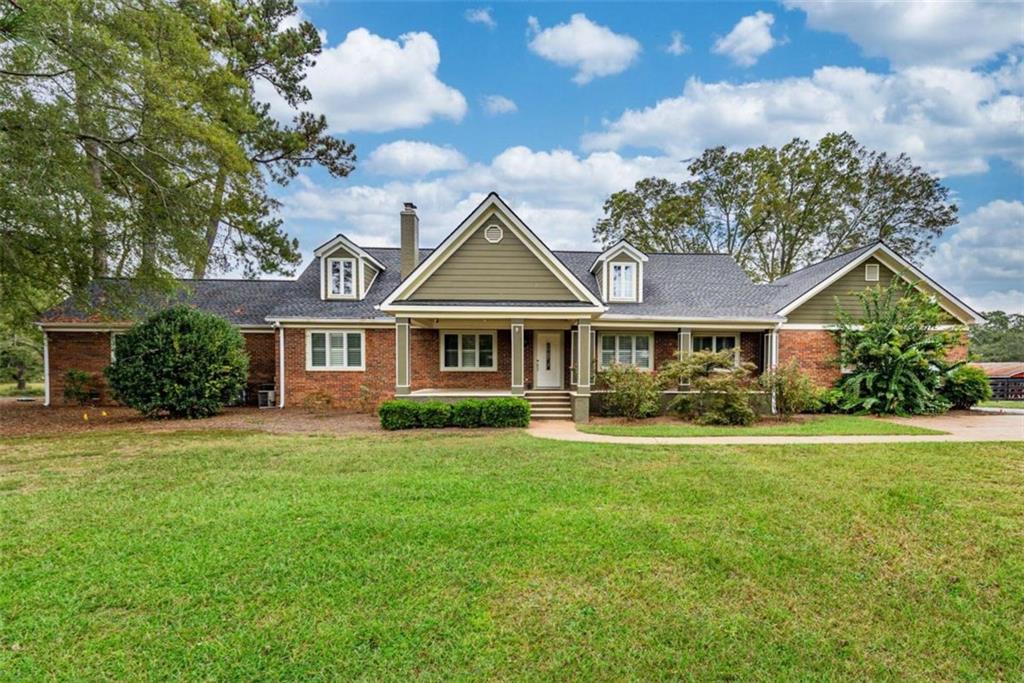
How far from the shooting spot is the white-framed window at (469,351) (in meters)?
16.3

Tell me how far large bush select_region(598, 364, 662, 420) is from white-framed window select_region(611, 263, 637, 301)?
3.98m

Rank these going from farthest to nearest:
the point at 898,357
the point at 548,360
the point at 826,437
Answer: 1. the point at 548,360
2. the point at 898,357
3. the point at 826,437

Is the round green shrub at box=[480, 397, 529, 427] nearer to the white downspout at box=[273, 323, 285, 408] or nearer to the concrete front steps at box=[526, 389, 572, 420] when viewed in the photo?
the concrete front steps at box=[526, 389, 572, 420]

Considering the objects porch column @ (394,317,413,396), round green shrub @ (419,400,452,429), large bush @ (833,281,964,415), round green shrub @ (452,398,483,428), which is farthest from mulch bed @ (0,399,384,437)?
large bush @ (833,281,964,415)

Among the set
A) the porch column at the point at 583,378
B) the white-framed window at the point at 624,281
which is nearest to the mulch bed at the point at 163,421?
the porch column at the point at 583,378

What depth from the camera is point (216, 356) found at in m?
13.6

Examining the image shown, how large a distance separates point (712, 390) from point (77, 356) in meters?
20.7

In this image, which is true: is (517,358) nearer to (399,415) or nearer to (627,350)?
(399,415)

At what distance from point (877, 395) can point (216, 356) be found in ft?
64.4

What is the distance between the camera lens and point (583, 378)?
13.4m

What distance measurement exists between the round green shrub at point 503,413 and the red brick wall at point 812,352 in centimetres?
937

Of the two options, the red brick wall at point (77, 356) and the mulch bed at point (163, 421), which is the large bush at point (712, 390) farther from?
the red brick wall at point (77, 356)

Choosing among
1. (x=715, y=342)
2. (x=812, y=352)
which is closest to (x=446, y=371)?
(x=715, y=342)

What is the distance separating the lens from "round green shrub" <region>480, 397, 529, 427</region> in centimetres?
1180
